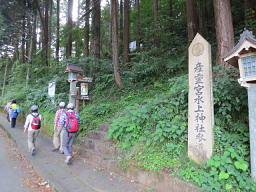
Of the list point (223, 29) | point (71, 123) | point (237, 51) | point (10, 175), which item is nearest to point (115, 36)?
point (223, 29)

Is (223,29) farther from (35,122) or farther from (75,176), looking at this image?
(35,122)

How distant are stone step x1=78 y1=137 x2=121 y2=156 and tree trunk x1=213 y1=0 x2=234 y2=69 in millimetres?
4635

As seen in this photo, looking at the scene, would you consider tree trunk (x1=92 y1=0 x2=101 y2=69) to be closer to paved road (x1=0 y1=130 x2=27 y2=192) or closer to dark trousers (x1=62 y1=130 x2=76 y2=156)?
dark trousers (x1=62 y1=130 x2=76 y2=156)

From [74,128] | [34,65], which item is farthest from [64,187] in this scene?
[34,65]

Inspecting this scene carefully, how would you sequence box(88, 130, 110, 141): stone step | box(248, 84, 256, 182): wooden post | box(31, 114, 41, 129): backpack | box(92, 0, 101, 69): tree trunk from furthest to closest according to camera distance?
box(92, 0, 101, 69): tree trunk
box(31, 114, 41, 129): backpack
box(88, 130, 110, 141): stone step
box(248, 84, 256, 182): wooden post

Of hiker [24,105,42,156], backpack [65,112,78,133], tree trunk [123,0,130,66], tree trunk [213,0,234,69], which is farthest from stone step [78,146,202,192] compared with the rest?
tree trunk [123,0,130,66]

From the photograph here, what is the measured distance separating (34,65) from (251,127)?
15172 mm

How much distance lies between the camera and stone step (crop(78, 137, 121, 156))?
4859 millimetres

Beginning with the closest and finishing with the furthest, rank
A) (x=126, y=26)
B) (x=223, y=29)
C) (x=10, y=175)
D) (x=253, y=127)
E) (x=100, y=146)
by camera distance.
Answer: (x=253, y=127) → (x=10, y=175) → (x=100, y=146) → (x=223, y=29) → (x=126, y=26)

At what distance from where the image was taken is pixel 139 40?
1492 cm

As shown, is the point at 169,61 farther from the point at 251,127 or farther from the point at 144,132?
the point at 251,127

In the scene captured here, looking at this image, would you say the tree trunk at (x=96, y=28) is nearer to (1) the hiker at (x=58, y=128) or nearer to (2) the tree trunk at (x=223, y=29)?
(1) the hiker at (x=58, y=128)

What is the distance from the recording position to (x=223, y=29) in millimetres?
5934

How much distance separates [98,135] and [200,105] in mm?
3588
